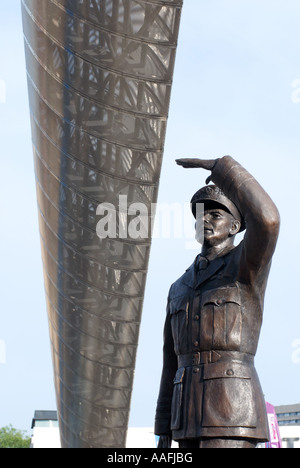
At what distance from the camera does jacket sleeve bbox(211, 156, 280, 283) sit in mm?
4176

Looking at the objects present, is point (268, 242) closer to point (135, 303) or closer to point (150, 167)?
point (150, 167)

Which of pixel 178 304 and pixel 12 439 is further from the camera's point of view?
pixel 12 439

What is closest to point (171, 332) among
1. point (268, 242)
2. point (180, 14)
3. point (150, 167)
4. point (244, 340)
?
Result: point (244, 340)

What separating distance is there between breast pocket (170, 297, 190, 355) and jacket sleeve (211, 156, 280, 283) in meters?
0.40

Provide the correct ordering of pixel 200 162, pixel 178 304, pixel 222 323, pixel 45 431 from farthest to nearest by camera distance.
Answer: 1. pixel 45 431
2. pixel 178 304
3. pixel 200 162
4. pixel 222 323

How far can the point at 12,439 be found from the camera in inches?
2562

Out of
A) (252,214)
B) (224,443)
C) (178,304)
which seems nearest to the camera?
(224,443)

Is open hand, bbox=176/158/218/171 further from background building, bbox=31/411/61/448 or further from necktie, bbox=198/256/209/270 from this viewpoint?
background building, bbox=31/411/61/448

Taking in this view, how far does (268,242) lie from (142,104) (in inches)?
493

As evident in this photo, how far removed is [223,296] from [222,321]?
15 centimetres

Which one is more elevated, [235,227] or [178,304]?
[235,227]

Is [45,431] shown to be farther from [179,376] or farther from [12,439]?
[179,376]

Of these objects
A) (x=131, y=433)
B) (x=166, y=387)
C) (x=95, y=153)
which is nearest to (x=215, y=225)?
(x=166, y=387)

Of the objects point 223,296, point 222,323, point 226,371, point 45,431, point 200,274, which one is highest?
point 45,431
